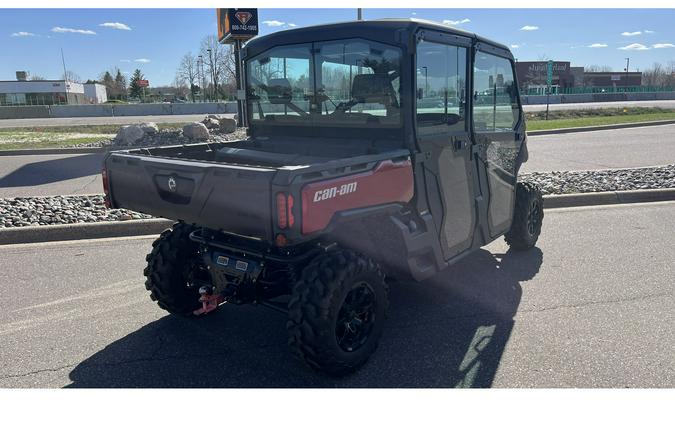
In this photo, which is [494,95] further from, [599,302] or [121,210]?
[121,210]

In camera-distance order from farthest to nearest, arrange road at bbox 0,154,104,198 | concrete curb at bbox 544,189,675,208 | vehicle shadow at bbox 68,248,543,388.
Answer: road at bbox 0,154,104,198 → concrete curb at bbox 544,189,675,208 → vehicle shadow at bbox 68,248,543,388

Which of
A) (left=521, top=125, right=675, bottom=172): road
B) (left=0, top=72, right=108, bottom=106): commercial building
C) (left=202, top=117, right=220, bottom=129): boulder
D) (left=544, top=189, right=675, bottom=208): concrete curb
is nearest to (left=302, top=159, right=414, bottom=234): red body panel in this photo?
(left=544, top=189, right=675, bottom=208): concrete curb

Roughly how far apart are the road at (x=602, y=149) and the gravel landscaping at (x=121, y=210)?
4.19 ft

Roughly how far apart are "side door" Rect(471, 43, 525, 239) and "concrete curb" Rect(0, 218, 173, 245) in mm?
4158

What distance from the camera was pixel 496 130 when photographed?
4766mm

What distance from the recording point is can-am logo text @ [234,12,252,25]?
51.9ft

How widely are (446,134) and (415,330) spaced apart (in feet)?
5.09

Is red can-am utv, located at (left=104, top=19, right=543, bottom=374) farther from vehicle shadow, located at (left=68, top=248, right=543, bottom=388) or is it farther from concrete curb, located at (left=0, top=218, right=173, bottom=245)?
concrete curb, located at (left=0, top=218, right=173, bottom=245)

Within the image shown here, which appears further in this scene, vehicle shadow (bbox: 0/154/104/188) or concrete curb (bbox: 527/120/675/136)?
concrete curb (bbox: 527/120/675/136)

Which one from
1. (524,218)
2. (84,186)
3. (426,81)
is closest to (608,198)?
(524,218)

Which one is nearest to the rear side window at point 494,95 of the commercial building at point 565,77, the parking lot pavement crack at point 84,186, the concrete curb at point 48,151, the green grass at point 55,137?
the parking lot pavement crack at point 84,186

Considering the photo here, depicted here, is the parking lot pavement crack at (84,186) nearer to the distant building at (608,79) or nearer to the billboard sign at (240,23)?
the billboard sign at (240,23)

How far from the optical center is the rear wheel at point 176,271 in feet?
12.8

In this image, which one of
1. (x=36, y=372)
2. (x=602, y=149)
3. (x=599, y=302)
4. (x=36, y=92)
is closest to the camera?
(x=36, y=372)
